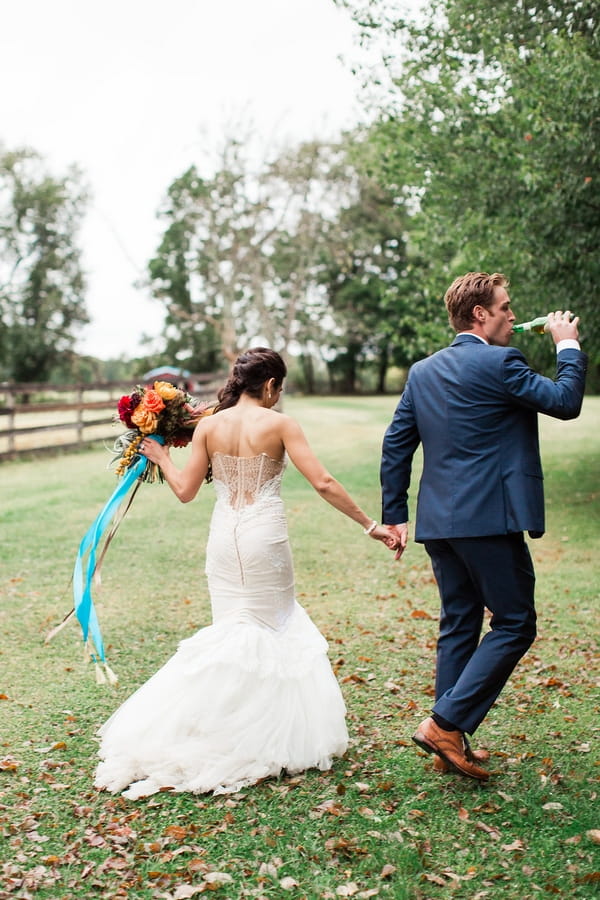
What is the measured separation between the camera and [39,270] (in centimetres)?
4572

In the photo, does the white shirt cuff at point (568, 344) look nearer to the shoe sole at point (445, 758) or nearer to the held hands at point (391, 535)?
the held hands at point (391, 535)

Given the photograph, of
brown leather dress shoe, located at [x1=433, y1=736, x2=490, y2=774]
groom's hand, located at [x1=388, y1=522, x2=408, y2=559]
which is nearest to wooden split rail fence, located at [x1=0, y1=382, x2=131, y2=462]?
groom's hand, located at [x1=388, y1=522, x2=408, y2=559]

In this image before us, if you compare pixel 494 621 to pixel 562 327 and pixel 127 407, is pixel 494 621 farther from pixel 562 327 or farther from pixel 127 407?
pixel 127 407

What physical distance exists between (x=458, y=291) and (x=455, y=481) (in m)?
0.93

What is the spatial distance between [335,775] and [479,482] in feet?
5.53

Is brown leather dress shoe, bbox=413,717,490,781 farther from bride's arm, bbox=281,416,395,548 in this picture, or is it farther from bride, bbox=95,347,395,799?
bride's arm, bbox=281,416,395,548

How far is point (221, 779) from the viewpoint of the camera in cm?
437

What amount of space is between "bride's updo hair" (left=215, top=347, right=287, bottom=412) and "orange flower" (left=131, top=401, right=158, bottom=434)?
0.45 m

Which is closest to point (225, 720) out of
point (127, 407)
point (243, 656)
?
point (243, 656)

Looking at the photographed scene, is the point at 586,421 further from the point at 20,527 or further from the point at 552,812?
the point at 552,812

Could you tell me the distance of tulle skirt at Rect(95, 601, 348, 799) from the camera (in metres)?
4.41

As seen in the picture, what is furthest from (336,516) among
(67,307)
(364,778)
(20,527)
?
(67,307)

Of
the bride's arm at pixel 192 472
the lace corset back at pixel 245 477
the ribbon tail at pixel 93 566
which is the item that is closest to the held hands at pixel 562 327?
the lace corset back at pixel 245 477

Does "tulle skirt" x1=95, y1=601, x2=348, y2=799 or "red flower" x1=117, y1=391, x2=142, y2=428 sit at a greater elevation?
"red flower" x1=117, y1=391, x2=142, y2=428
